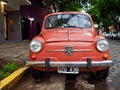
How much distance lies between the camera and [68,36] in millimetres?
7410

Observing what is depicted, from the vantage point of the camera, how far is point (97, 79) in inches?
307

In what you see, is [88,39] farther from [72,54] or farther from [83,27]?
[83,27]

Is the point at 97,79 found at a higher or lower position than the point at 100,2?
lower

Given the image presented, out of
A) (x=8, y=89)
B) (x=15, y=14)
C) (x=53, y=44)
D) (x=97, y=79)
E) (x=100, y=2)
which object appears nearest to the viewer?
(x=8, y=89)

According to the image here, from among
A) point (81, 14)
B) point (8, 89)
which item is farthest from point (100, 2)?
point (8, 89)

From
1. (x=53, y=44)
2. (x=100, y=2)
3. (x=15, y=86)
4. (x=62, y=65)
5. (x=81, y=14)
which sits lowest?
(x=15, y=86)

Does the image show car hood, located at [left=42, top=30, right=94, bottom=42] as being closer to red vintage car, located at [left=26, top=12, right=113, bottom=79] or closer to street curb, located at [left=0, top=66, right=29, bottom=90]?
red vintage car, located at [left=26, top=12, right=113, bottom=79]

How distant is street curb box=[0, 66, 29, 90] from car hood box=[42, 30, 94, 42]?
45.8 inches

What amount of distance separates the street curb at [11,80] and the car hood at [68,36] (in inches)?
45.8

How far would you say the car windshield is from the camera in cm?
862

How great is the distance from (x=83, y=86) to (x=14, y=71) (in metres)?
2.13

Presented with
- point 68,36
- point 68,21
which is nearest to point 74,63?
point 68,36

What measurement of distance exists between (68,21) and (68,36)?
56.8 inches

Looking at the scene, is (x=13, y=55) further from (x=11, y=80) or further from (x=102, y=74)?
(x=102, y=74)
